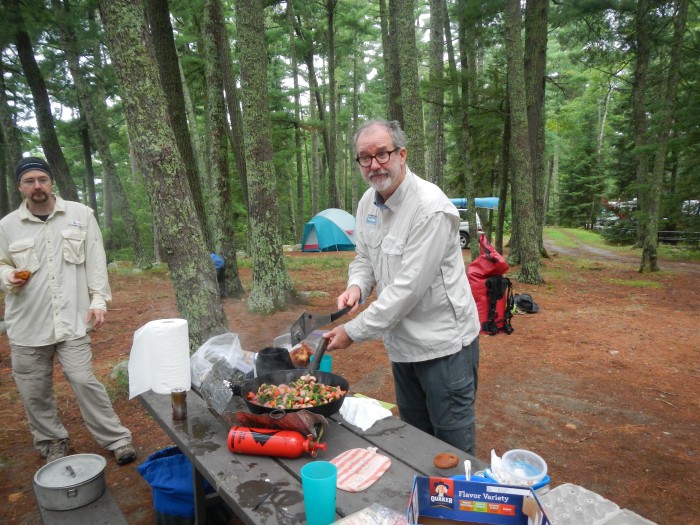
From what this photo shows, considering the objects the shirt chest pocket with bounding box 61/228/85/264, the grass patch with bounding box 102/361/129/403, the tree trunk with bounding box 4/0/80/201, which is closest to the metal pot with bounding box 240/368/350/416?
the shirt chest pocket with bounding box 61/228/85/264

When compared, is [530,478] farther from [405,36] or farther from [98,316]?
[405,36]

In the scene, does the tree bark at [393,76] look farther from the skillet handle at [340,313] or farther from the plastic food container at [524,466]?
the plastic food container at [524,466]

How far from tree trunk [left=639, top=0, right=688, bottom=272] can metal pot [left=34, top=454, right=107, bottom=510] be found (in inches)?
468

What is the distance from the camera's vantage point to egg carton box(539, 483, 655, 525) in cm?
149

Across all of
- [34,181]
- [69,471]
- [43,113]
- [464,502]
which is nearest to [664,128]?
[464,502]

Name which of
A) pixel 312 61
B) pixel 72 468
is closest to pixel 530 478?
pixel 72 468

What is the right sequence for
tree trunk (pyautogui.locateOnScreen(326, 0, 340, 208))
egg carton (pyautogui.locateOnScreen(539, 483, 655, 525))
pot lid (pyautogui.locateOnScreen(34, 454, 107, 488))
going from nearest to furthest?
1. egg carton (pyautogui.locateOnScreen(539, 483, 655, 525))
2. pot lid (pyautogui.locateOnScreen(34, 454, 107, 488))
3. tree trunk (pyautogui.locateOnScreen(326, 0, 340, 208))

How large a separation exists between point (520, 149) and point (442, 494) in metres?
9.22

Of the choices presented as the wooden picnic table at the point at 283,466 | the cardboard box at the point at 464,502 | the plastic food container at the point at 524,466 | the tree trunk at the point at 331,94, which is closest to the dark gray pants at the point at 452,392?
the wooden picnic table at the point at 283,466

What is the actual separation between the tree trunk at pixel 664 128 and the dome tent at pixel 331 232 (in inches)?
412

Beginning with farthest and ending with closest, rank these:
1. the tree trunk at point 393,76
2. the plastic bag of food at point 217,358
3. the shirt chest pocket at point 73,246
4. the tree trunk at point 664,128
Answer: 1. the tree trunk at point 393,76
2. the tree trunk at point 664,128
3. the shirt chest pocket at point 73,246
4. the plastic bag of food at point 217,358

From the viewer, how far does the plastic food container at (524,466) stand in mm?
1578

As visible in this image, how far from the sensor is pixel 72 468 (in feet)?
8.79

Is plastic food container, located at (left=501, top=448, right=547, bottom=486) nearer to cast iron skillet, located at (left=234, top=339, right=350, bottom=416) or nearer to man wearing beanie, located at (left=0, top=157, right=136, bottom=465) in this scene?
cast iron skillet, located at (left=234, top=339, right=350, bottom=416)
